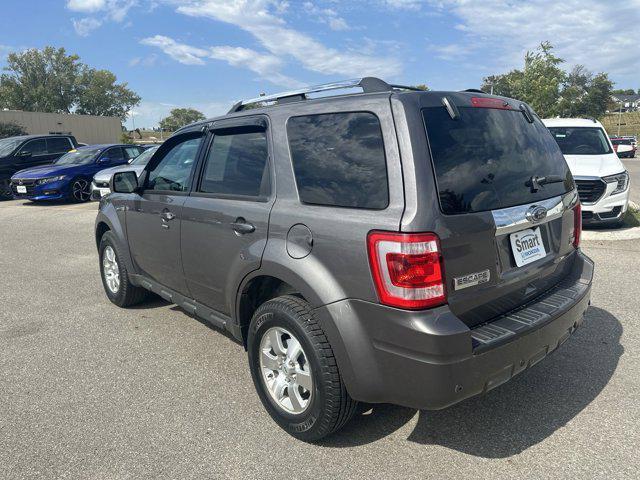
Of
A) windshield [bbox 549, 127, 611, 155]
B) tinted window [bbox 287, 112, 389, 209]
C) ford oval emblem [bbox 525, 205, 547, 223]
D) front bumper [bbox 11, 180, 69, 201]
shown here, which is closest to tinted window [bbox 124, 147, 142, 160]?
front bumper [bbox 11, 180, 69, 201]

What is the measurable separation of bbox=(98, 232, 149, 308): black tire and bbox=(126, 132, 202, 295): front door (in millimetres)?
367

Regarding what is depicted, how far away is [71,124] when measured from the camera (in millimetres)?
49375

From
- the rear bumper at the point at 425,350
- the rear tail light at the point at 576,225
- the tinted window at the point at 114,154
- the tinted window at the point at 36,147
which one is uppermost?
the tinted window at the point at 36,147

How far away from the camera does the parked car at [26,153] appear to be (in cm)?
1564

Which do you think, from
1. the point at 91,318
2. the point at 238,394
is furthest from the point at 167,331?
the point at 238,394

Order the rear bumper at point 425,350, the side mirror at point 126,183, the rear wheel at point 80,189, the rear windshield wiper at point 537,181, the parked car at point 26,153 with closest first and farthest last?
the rear bumper at point 425,350 → the rear windshield wiper at point 537,181 → the side mirror at point 126,183 → the rear wheel at point 80,189 → the parked car at point 26,153

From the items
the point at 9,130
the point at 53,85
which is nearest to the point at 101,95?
the point at 53,85

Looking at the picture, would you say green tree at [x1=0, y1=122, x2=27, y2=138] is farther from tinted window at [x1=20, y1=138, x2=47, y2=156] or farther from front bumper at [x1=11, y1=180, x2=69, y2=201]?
front bumper at [x1=11, y1=180, x2=69, y2=201]

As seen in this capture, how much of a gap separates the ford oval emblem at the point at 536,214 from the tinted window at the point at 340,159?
0.86 metres

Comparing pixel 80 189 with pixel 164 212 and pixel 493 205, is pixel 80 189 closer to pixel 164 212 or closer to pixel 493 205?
pixel 164 212

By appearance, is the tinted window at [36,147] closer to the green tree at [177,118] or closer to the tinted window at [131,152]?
the tinted window at [131,152]

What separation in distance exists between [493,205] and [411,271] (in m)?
0.62

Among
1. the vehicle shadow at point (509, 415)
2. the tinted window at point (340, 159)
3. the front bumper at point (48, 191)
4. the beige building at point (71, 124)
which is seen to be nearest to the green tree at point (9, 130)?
the beige building at point (71, 124)

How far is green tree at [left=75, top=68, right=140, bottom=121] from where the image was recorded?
6806cm
